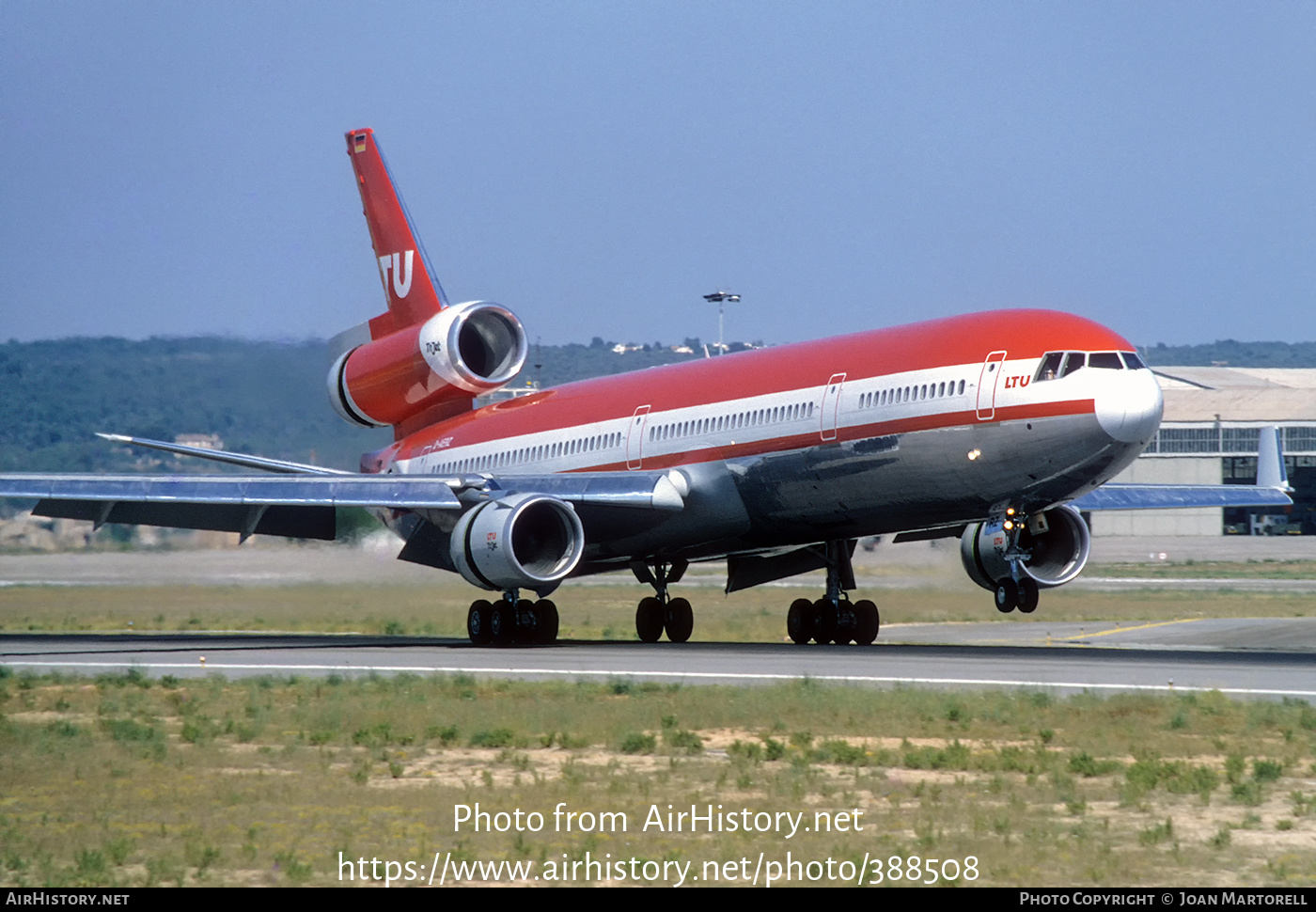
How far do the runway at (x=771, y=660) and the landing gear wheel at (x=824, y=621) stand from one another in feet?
3.92

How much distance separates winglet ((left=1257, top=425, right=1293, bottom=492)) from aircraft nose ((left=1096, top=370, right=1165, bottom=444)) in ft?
31.7

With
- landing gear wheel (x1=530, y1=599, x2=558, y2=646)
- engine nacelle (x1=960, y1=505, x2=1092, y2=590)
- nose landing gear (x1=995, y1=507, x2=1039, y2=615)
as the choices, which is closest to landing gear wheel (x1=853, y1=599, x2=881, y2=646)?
engine nacelle (x1=960, y1=505, x2=1092, y2=590)

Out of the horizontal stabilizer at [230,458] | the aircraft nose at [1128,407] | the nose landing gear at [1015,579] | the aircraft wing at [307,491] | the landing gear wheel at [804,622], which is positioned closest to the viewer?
the aircraft nose at [1128,407]

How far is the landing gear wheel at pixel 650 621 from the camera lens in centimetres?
3159

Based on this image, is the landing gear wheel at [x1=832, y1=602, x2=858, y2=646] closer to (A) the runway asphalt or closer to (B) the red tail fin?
(A) the runway asphalt

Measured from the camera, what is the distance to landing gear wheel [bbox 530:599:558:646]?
29031 millimetres

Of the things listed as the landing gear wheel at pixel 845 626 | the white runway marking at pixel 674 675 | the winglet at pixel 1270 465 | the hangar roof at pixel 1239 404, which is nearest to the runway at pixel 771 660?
the white runway marking at pixel 674 675

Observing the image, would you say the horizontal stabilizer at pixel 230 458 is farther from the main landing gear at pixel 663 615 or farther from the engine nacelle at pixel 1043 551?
the engine nacelle at pixel 1043 551

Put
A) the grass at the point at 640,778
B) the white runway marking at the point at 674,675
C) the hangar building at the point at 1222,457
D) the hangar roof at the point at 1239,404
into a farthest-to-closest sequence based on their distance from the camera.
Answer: the hangar roof at the point at 1239,404 → the hangar building at the point at 1222,457 → the white runway marking at the point at 674,675 → the grass at the point at 640,778

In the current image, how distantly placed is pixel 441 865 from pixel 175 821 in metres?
2.54

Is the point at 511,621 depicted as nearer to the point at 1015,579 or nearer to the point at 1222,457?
the point at 1015,579

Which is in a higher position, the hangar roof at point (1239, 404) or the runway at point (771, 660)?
the hangar roof at point (1239, 404)

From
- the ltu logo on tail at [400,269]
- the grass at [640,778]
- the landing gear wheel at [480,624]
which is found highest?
the ltu logo on tail at [400,269]

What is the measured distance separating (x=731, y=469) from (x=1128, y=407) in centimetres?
700
